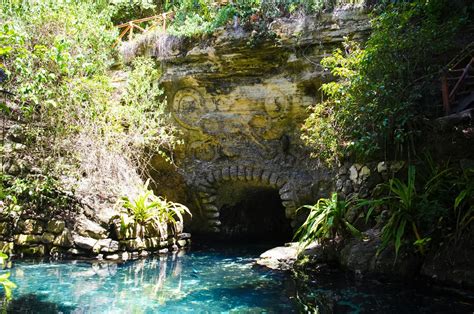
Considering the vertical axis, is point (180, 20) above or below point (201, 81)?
above

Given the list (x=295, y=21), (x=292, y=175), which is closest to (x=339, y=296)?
(x=292, y=175)

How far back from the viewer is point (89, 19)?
34.4ft

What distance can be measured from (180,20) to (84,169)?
4762 millimetres

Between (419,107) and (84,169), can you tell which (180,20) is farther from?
(419,107)

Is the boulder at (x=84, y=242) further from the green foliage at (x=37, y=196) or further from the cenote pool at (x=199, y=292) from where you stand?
the green foliage at (x=37, y=196)

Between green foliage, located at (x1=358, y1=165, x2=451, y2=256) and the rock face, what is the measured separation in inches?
151

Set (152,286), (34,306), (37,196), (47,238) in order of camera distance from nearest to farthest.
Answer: (34,306)
(152,286)
(47,238)
(37,196)

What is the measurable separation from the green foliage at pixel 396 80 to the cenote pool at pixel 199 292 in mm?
2259

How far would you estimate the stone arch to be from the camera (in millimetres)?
10547

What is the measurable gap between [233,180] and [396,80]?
17.3 feet

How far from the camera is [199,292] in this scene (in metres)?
5.95

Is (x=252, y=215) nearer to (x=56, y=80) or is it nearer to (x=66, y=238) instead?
(x=66, y=238)

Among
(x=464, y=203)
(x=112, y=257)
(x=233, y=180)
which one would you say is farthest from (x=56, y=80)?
(x=464, y=203)

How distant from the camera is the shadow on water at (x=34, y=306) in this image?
4.87 metres
